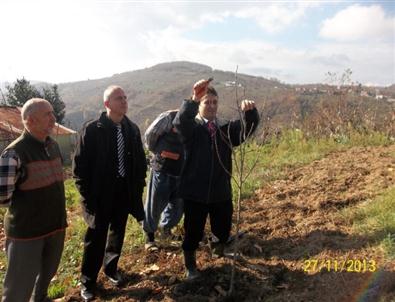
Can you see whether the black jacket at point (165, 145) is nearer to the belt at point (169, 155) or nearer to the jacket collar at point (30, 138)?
the belt at point (169, 155)

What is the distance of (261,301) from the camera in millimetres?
3471

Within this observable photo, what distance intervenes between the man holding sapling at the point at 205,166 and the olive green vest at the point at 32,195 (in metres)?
1.17

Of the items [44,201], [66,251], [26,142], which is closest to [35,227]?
[44,201]

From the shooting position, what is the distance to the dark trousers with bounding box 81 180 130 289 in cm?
383

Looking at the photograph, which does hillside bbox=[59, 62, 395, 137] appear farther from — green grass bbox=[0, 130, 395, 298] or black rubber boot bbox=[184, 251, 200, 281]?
black rubber boot bbox=[184, 251, 200, 281]

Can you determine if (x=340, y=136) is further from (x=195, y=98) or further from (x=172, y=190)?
(x=195, y=98)

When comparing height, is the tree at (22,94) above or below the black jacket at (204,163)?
above

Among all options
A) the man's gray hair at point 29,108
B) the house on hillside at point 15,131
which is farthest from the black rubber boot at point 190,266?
the house on hillside at point 15,131

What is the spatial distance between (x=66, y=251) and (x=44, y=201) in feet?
7.93

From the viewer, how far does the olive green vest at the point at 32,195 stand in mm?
3203

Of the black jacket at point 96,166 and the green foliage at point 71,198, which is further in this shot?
the green foliage at point 71,198

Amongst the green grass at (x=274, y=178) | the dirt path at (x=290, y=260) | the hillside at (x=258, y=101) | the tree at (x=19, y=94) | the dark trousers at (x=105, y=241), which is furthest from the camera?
the tree at (x=19, y=94)

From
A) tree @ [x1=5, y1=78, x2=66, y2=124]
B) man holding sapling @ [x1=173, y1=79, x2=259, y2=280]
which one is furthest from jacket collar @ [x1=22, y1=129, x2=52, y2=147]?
tree @ [x1=5, y1=78, x2=66, y2=124]

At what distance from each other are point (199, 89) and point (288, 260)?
76.0 inches
